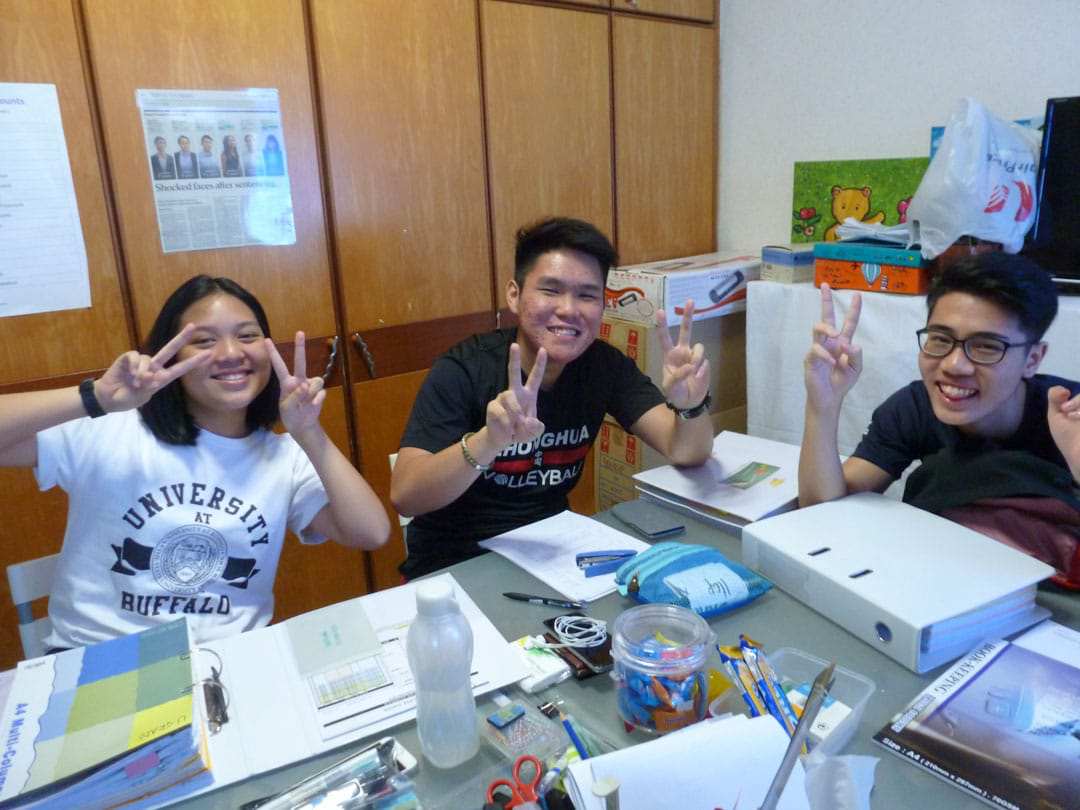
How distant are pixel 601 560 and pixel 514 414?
0.30m

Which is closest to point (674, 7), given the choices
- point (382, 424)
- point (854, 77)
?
point (854, 77)

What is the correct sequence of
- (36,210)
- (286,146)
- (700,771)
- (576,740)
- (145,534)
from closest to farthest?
(700,771)
(576,740)
(145,534)
(36,210)
(286,146)

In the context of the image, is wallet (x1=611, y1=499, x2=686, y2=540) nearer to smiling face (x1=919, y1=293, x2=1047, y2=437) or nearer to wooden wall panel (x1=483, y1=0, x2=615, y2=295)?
smiling face (x1=919, y1=293, x2=1047, y2=437)

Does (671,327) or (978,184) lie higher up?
(978,184)

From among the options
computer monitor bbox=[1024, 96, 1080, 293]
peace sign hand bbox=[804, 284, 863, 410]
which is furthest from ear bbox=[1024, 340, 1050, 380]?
computer monitor bbox=[1024, 96, 1080, 293]

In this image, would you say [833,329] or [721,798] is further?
[833,329]

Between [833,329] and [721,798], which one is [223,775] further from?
[833,329]

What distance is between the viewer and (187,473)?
1.28 m

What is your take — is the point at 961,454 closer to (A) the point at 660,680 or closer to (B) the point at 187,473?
(A) the point at 660,680

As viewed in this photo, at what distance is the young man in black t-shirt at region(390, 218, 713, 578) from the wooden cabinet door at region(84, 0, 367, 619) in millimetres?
756

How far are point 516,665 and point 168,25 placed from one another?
1860 millimetres

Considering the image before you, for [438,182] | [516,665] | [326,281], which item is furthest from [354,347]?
[516,665]

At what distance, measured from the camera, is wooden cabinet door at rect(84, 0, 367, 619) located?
Answer: 1839 mm

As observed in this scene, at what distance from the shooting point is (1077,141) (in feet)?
6.43
